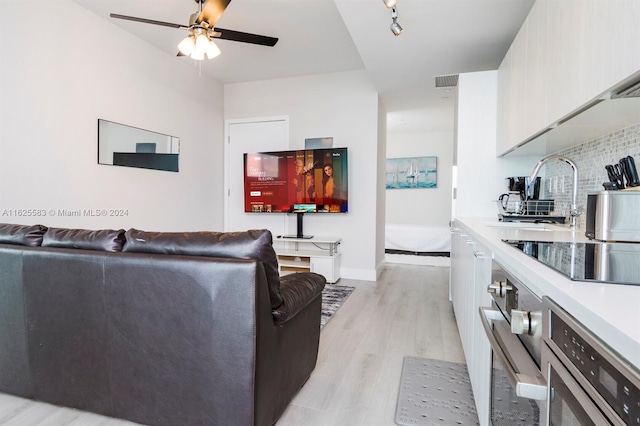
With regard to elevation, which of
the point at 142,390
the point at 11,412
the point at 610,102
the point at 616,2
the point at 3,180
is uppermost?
the point at 616,2

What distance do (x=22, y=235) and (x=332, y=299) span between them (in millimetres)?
2641

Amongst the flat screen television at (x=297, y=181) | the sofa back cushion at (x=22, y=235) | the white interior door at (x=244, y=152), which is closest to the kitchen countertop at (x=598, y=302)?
the sofa back cushion at (x=22, y=235)

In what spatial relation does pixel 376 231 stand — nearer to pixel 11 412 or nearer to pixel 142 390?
pixel 142 390

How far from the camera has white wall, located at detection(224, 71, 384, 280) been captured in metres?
4.46

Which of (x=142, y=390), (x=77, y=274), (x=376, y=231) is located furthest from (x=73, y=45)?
(x=376, y=231)

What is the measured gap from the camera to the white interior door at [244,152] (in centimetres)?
490

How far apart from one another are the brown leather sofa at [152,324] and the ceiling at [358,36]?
6.85 ft

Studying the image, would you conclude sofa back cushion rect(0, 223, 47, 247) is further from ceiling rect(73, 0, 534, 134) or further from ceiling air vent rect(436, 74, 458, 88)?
ceiling air vent rect(436, 74, 458, 88)

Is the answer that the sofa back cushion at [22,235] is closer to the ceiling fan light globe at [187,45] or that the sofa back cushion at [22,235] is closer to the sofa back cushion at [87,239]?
the sofa back cushion at [87,239]

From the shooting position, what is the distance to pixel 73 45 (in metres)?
3.03

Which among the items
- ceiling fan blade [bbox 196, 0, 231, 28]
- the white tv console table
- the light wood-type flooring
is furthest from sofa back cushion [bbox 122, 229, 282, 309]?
the white tv console table

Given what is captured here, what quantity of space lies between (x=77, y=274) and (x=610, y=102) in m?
2.36

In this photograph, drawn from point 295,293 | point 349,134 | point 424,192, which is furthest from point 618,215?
point 424,192

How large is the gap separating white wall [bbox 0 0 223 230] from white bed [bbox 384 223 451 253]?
3.37 metres
